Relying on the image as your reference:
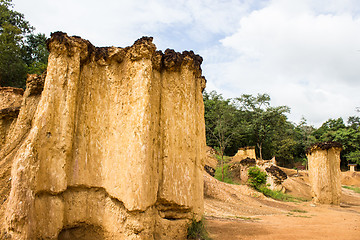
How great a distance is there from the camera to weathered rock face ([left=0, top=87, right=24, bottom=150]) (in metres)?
7.79

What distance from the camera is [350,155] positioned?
35688 millimetres

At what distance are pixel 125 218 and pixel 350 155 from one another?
133 ft

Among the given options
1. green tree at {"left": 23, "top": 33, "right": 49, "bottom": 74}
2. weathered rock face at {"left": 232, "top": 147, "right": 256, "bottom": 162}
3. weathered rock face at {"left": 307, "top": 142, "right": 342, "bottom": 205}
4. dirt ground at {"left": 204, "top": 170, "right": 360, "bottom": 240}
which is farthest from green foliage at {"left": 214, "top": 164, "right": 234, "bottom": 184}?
green tree at {"left": 23, "top": 33, "right": 49, "bottom": 74}

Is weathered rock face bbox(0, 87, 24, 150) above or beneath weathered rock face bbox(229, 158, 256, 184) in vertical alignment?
above

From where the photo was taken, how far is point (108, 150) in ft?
14.6

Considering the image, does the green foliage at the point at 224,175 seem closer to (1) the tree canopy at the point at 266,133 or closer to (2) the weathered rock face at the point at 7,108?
(1) the tree canopy at the point at 266,133

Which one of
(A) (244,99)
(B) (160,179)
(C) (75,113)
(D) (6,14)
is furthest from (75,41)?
(A) (244,99)

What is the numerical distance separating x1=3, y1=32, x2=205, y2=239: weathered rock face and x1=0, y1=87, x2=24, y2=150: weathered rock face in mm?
4320

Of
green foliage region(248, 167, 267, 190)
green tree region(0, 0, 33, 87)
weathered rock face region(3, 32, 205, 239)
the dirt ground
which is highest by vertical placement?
green tree region(0, 0, 33, 87)

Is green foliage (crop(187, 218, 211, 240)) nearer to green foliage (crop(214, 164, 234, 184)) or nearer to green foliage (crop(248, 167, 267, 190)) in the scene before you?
green foliage (crop(248, 167, 267, 190))

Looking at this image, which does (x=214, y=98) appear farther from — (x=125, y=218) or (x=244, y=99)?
(x=125, y=218)

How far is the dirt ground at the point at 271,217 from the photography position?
592 centimetres

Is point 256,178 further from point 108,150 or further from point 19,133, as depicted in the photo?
point 19,133

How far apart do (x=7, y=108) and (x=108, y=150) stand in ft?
17.8
